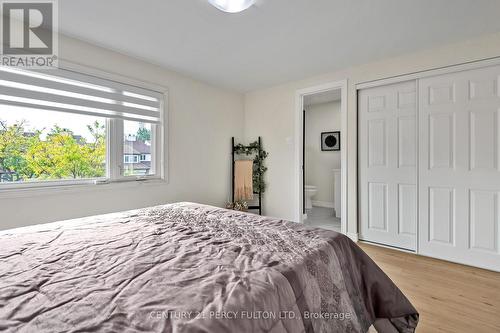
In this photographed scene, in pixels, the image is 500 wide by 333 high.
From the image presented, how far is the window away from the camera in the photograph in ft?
7.00

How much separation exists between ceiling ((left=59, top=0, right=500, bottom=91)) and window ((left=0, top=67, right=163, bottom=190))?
1.68 feet

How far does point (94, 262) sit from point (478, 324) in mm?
2420

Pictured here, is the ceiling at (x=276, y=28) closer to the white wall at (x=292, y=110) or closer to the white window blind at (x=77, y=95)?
the white wall at (x=292, y=110)

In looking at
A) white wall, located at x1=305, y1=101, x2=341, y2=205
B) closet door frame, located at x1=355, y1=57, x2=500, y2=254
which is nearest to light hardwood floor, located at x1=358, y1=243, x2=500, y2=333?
closet door frame, located at x1=355, y1=57, x2=500, y2=254

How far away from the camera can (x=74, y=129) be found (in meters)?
2.52

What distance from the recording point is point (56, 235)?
1383 millimetres

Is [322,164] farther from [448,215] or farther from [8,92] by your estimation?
[8,92]

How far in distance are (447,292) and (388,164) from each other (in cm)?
148

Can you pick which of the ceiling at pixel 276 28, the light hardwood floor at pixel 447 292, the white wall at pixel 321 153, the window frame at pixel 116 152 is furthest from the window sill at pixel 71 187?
the white wall at pixel 321 153

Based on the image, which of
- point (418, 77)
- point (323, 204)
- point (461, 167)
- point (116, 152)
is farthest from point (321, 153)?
point (116, 152)

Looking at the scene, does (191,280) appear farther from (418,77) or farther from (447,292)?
(418,77)

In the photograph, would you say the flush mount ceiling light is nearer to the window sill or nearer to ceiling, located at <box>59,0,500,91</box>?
ceiling, located at <box>59,0,500,91</box>

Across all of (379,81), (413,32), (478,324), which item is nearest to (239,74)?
(379,81)

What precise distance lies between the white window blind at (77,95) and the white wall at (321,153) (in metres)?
3.70
